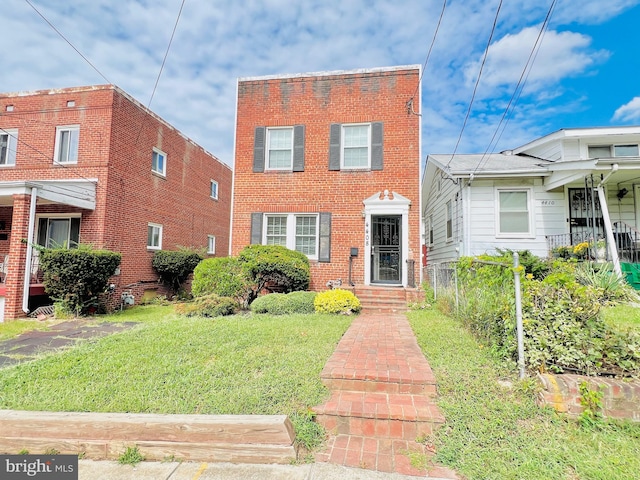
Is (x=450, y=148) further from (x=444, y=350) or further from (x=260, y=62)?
(x=444, y=350)

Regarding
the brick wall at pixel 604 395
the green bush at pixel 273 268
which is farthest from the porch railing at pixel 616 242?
the green bush at pixel 273 268

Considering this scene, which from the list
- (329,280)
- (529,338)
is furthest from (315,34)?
(529,338)

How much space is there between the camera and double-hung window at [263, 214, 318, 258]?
9711 millimetres

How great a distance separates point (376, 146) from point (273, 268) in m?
4.77

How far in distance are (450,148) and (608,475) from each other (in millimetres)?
11026

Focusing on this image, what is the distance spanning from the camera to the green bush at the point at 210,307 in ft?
24.3

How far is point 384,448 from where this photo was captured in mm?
2607

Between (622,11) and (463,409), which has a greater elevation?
(622,11)

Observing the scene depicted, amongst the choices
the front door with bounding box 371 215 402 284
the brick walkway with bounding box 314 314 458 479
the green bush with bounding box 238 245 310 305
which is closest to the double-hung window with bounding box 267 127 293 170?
the green bush with bounding box 238 245 310 305

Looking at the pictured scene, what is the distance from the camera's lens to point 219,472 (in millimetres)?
2336

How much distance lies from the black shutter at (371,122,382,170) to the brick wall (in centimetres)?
739

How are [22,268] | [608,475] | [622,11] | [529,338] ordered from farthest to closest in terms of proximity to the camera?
1. [22,268]
2. [622,11]
3. [529,338]
4. [608,475]

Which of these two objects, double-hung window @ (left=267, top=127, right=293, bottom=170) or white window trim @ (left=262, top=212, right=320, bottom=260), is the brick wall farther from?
double-hung window @ (left=267, top=127, right=293, bottom=170)

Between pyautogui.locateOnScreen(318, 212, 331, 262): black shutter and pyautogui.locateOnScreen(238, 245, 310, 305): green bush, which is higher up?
pyautogui.locateOnScreen(318, 212, 331, 262): black shutter
